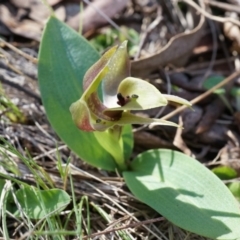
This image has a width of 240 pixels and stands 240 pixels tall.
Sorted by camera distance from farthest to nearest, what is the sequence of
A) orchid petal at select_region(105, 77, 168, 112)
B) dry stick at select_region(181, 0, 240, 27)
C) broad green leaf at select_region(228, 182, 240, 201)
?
dry stick at select_region(181, 0, 240, 27)
broad green leaf at select_region(228, 182, 240, 201)
orchid petal at select_region(105, 77, 168, 112)

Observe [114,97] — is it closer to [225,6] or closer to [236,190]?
[236,190]

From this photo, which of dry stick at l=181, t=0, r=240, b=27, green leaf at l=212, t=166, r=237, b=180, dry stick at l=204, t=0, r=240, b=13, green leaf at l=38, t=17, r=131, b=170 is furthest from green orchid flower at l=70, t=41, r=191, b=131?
dry stick at l=204, t=0, r=240, b=13

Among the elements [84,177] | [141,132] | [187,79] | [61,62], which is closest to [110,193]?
[84,177]

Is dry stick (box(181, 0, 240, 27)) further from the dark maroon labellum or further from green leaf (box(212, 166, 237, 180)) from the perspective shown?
the dark maroon labellum

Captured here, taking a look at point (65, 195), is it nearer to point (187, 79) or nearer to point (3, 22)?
point (187, 79)

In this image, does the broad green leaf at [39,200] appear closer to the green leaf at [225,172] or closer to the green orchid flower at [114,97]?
the green orchid flower at [114,97]

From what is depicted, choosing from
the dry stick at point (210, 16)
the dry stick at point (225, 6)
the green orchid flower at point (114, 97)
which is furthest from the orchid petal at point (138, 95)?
the dry stick at point (225, 6)

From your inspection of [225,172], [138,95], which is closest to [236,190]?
[225,172]
